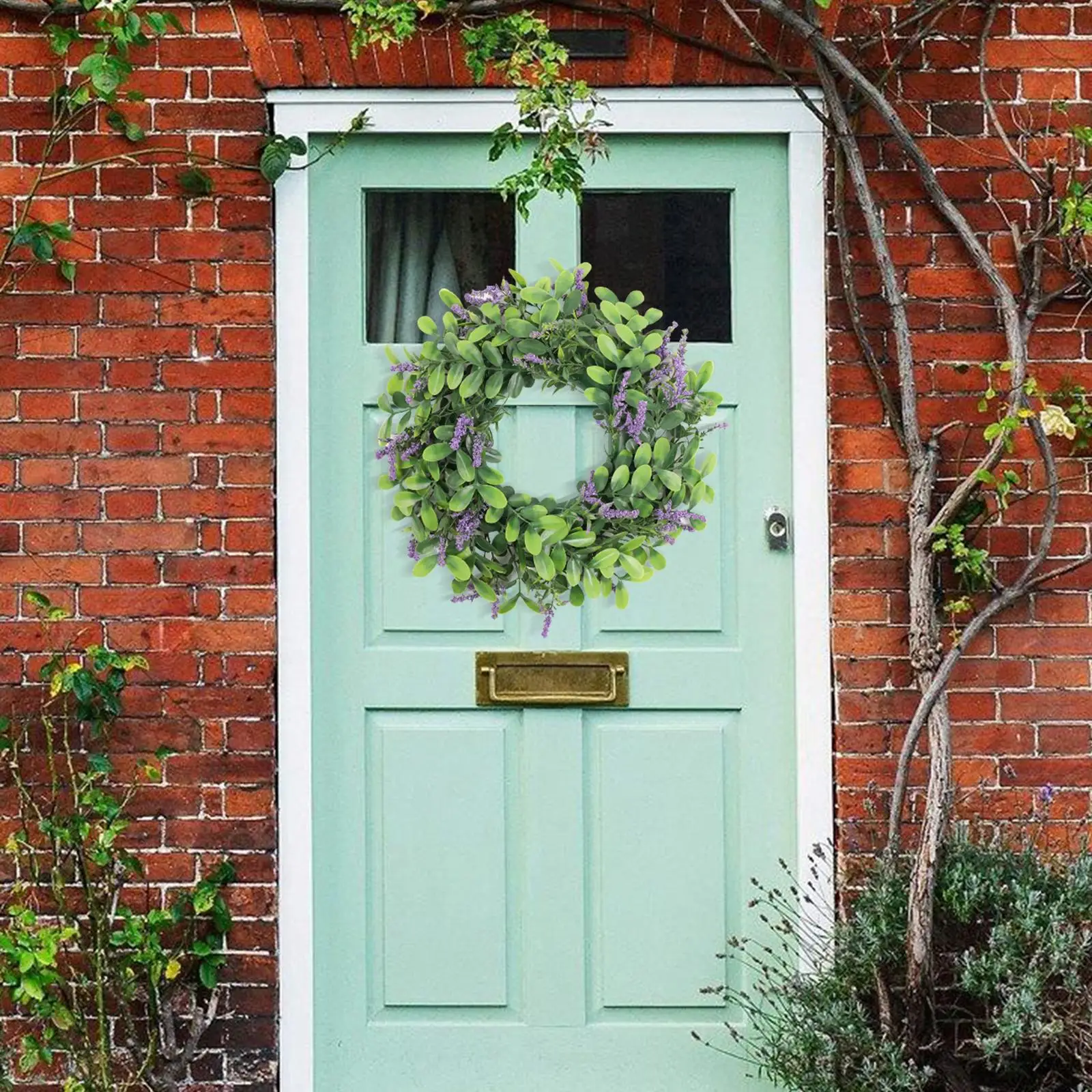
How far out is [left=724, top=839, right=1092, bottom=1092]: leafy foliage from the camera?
10.5ft

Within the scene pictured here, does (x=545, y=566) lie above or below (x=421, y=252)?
below

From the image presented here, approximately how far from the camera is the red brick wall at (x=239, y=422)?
372 centimetres

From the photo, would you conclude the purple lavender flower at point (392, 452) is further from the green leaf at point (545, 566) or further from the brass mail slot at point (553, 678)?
the brass mail slot at point (553, 678)

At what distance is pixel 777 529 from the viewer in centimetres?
380

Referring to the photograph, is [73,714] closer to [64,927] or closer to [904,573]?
[64,927]

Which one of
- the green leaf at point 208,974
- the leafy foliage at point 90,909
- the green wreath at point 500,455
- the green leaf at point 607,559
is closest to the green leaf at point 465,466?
the green wreath at point 500,455

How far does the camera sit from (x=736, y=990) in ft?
12.5

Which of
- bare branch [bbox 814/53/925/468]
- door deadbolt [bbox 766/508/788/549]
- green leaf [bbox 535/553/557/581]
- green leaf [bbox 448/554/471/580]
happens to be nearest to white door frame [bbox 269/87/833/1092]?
door deadbolt [bbox 766/508/788/549]

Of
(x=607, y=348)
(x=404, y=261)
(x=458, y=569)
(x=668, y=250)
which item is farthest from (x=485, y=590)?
(x=668, y=250)

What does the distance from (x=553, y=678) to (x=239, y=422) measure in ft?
3.43

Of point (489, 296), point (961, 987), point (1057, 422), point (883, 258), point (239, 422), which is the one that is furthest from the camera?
point (489, 296)

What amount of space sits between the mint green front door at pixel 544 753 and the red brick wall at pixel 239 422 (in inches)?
7.0

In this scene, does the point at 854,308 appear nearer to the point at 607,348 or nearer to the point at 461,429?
the point at 607,348

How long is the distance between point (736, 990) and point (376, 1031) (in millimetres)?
946
